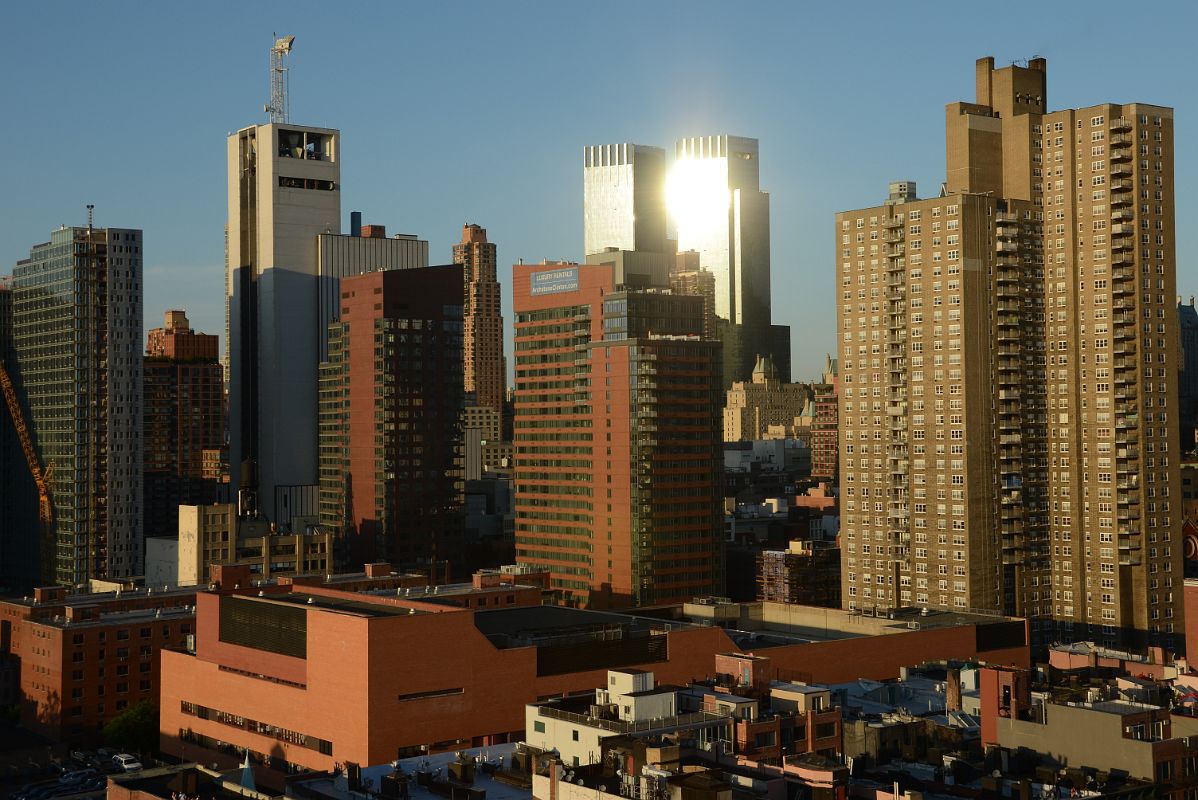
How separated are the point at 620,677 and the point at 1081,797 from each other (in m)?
42.3

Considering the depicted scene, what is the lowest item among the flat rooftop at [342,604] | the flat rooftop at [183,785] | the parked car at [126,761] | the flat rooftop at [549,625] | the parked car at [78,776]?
the parked car at [78,776]

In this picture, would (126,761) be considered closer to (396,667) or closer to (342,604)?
(342,604)

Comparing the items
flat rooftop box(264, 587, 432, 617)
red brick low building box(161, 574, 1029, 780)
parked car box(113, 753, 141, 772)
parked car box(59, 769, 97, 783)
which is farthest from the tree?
flat rooftop box(264, 587, 432, 617)

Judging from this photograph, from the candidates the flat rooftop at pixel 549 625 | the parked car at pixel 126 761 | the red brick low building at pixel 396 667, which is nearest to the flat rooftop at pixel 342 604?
the red brick low building at pixel 396 667

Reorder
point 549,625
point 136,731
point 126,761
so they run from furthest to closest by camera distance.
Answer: point 136,731 < point 126,761 < point 549,625

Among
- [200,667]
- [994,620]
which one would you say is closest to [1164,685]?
[994,620]

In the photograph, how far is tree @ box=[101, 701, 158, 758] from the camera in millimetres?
188000

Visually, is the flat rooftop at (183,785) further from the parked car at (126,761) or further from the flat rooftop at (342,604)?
the parked car at (126,761)

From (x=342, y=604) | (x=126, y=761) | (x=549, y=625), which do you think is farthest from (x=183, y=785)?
(x=342, y=604)

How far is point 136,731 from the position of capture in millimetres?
189000

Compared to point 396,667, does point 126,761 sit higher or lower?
lower

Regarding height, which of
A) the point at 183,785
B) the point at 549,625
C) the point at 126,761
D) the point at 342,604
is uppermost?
the point at 342,604

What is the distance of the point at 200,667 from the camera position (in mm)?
168375

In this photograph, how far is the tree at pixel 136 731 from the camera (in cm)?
18800
